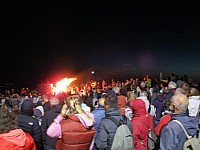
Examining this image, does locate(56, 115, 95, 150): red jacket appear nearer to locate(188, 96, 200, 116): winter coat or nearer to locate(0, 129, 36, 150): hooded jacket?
locate(0, 129, 36, 150): hooded jacket

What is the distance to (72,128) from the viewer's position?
4.30m

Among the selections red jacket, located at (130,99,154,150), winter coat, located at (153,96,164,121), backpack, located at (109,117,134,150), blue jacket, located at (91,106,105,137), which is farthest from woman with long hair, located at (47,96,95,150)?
winter coat, located at (153,96,164,121)

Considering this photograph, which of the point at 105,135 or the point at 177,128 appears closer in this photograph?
the point at 177,128

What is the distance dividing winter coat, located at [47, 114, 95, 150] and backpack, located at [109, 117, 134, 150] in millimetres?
488

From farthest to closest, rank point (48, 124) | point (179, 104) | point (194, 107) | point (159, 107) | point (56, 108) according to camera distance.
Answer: point (159, 107) < point (194, 107) < point (56, 108) < point (48, 124) < point (179, 104)

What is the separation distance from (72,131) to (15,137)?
3.64ft

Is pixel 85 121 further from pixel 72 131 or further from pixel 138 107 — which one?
pixel 138 107

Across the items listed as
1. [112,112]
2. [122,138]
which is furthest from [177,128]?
[112,112]

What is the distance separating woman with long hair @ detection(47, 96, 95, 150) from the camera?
428 cm

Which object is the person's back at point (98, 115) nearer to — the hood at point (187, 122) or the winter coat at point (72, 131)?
the winter coat at point (72, 131)

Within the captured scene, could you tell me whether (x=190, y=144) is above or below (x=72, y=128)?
below

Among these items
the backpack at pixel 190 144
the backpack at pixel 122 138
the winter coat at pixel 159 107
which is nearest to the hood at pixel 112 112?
the backpack at pixel 122 138

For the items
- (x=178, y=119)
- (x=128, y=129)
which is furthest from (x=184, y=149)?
(x=128, y=129)

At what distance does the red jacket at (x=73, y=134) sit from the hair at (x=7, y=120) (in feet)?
3.18
